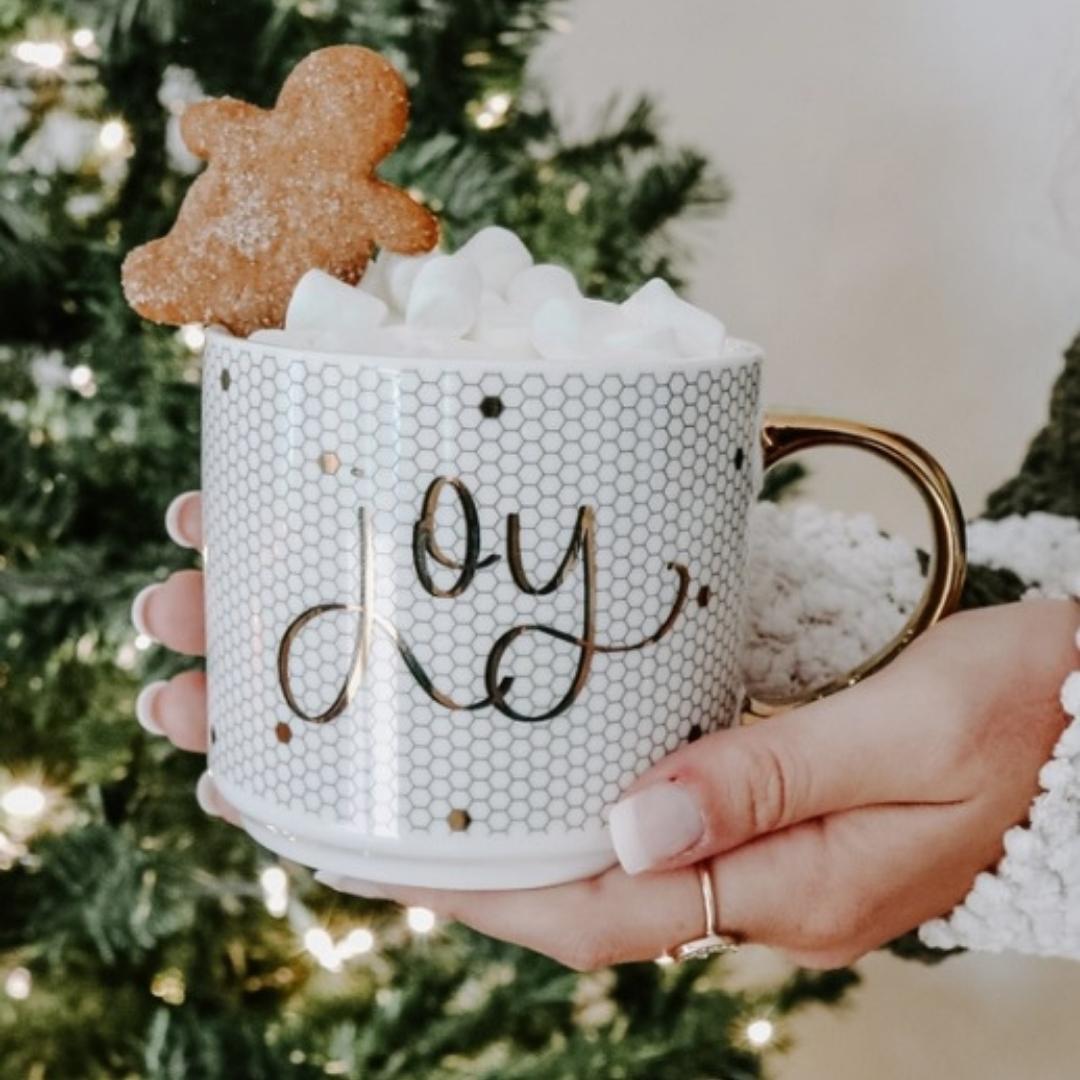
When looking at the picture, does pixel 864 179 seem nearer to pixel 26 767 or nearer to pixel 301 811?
pixel 26 767

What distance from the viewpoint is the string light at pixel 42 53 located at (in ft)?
3.07

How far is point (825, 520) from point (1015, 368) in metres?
0.87

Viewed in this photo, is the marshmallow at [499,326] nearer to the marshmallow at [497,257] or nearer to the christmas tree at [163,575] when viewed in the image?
the marshmallow at [497,257]

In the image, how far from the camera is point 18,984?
1.07 m

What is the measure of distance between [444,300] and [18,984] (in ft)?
2.85

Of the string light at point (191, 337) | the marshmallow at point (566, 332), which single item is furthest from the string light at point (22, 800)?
the marshmallow at point (566, 332)

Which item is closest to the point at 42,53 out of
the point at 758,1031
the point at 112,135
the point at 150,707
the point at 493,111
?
the point at 112,135

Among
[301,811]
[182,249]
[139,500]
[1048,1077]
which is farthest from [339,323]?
[1048,1077]

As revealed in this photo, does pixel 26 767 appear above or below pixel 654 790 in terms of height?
below

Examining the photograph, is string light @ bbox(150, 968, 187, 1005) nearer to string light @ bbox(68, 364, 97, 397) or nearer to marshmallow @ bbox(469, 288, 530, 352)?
string light @ bbox(68, 364, 97, 397)

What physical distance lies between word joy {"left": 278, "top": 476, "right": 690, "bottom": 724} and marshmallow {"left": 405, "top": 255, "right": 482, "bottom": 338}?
0.24 feet

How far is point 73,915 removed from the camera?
1.05 metres

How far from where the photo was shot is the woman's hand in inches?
21.4

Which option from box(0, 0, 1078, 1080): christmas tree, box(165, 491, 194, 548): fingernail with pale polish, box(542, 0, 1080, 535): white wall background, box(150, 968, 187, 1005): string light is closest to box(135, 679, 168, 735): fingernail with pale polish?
box(165, 491, 194, 548): fingernail with pale polish
